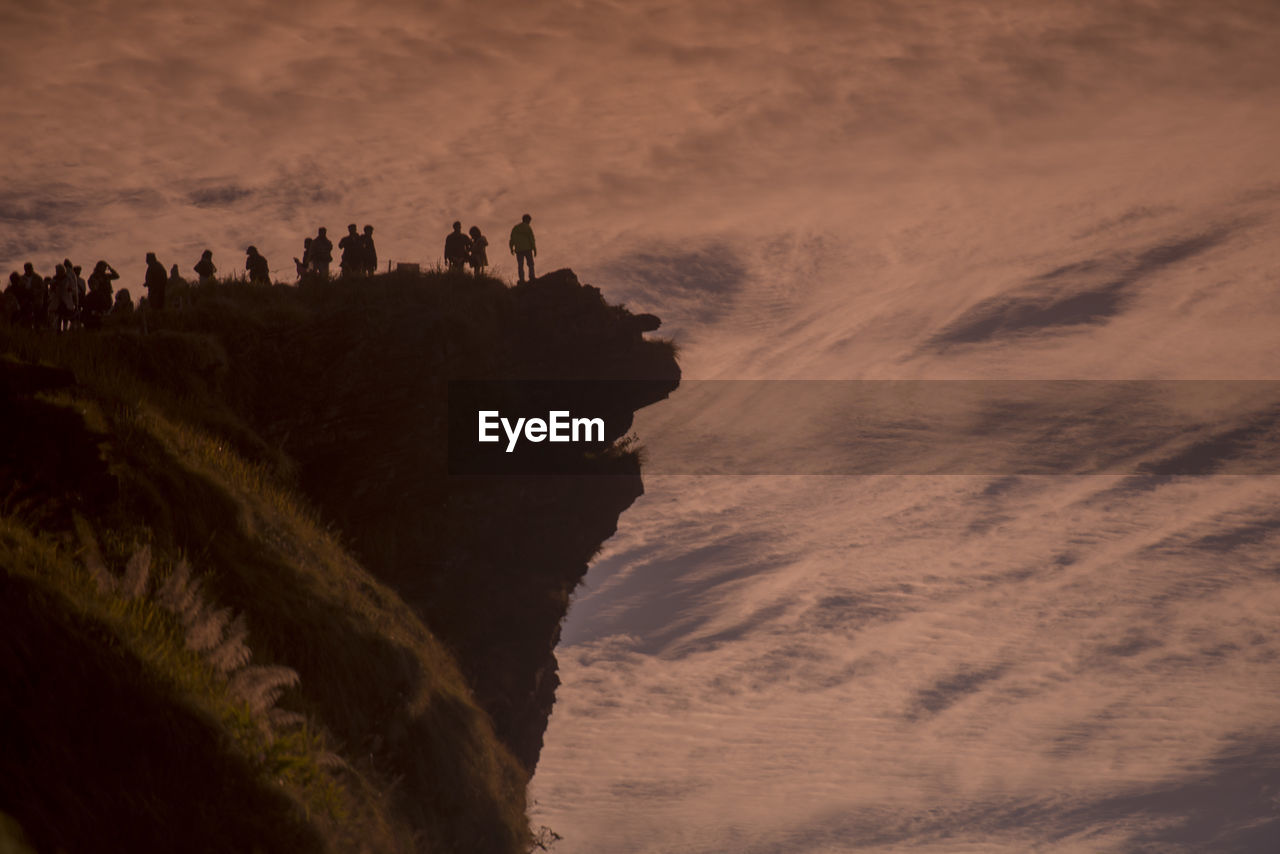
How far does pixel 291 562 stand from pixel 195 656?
6.11 metres

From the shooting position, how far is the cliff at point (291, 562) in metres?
9.88

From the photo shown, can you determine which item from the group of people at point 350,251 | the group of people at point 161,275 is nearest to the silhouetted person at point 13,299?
the group of people at point 161,275

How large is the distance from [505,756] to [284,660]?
10582 mm

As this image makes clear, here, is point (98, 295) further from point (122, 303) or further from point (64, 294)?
point (122, 303)

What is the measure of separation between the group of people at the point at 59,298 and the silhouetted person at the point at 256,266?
6.71 meters

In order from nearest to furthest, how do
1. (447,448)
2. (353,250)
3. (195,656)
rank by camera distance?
(195,656)
(447,448)
(353,250)

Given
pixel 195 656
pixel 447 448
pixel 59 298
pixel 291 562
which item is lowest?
pixel 291 562

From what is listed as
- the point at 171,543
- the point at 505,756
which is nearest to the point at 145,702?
the point at 171,543

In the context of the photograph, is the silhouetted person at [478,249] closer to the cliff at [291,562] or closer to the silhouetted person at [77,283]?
the cliff at [291,562]

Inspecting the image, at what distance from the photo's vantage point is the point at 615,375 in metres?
37.4

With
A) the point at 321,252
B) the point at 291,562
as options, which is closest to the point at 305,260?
the point at 321,252

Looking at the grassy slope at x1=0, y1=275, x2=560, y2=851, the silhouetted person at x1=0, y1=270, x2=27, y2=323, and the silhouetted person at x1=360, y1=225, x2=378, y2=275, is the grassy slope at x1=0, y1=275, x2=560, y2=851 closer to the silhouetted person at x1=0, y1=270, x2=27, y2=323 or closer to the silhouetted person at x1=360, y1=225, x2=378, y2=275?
the silhouetted person at x1=0, y1=270, x2=27, y2=323

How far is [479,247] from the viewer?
3866 cm

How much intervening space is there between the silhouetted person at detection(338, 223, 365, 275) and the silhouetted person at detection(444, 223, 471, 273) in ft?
8.53
